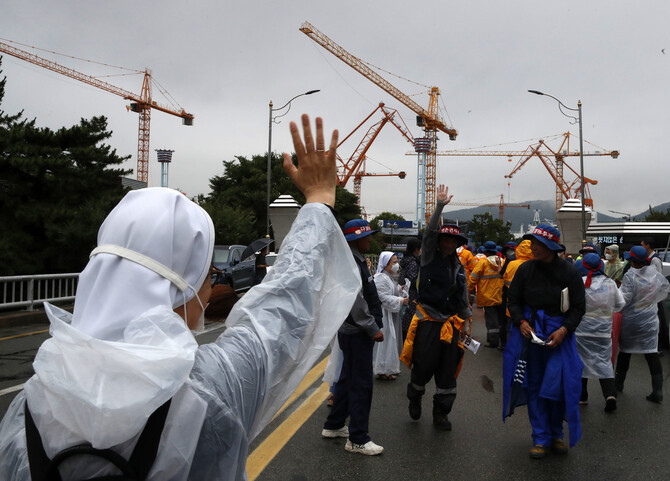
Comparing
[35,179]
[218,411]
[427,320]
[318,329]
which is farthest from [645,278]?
[35,179]

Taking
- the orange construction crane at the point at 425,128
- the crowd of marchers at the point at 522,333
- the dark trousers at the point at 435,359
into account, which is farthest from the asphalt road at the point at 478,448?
the orange construction crane at the point at 425,128

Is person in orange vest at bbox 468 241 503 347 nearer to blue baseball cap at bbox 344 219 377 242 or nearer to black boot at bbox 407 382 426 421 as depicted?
black boot at bbox 407 382 426 421

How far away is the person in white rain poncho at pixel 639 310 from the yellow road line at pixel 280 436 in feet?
11.8

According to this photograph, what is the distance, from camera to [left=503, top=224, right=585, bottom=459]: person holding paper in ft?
14.8

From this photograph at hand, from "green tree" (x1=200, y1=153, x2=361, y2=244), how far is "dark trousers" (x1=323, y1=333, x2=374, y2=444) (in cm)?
2369

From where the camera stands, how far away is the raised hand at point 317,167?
1.70m

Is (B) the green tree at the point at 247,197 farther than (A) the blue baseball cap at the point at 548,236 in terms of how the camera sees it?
Yes

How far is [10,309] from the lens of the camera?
40.1ft

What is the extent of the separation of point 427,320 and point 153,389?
4390 mm

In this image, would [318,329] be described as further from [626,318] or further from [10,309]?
[10,309]

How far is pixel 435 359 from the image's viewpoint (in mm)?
5180

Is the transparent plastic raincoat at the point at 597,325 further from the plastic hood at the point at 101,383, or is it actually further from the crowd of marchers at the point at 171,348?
the plastic hood at the point at 101,383

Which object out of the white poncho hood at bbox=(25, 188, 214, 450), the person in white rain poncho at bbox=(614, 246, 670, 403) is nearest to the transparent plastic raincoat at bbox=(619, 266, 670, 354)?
the person in white rain poncho at bbox=(614, 246, 670, 403)

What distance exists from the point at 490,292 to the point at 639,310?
3.37 metres
